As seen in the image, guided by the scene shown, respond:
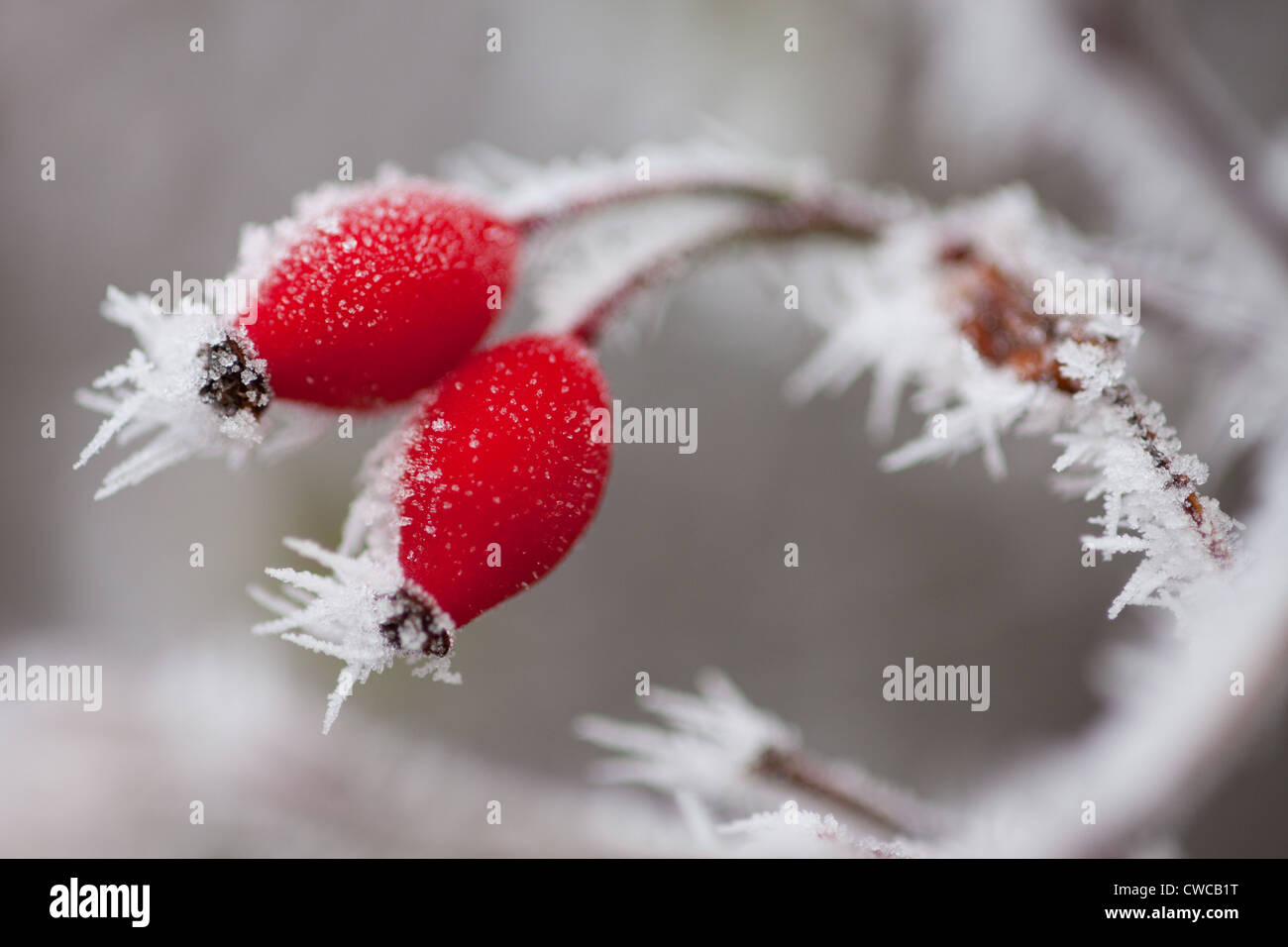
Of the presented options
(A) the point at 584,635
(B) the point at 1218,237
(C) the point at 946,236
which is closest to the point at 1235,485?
(B) the point at 1218,237

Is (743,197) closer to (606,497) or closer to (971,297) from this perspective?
(971,297)

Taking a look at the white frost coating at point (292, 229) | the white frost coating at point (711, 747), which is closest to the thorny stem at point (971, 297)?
the white frost coating at point (292, 229)

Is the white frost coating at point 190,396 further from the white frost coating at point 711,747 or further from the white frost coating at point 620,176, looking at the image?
the white frost coating at point 711,747

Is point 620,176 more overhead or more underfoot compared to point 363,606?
more overhead

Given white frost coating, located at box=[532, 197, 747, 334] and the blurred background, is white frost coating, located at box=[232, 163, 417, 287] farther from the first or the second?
the blurred background

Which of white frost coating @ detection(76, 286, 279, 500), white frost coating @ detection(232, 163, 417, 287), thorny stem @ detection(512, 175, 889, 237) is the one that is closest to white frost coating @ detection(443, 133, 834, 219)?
thorny stem @ detection(512, 175, 889, 237)

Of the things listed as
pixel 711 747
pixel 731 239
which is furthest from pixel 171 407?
pixel 711 747
